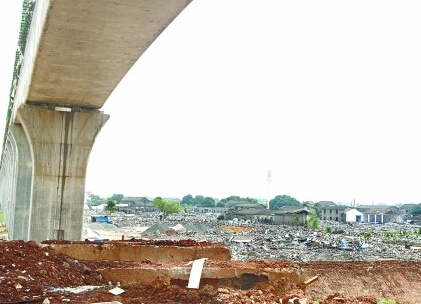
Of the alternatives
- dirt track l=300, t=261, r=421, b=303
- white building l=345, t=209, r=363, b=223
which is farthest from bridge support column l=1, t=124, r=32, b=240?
white building l=345, t=209, r=363, b=223

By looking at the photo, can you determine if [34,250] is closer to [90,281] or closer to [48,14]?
[90,281]

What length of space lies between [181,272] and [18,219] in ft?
58.3

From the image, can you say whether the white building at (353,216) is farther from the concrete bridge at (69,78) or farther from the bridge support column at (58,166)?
the bridge support column at (58,166)

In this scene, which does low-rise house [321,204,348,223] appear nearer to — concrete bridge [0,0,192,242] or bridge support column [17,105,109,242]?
concrete bridge [0,0,192,242]

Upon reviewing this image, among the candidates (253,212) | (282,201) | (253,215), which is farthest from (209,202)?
(253,215)

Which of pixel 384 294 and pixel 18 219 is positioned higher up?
pixel 18 219

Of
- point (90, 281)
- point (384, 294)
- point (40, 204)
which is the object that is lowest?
point (384, 294)

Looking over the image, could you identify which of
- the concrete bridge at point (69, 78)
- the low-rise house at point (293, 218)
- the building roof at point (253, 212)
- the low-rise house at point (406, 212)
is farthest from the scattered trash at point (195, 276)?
the low-rise house at point (406, 212)

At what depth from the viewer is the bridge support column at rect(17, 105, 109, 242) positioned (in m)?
20.8

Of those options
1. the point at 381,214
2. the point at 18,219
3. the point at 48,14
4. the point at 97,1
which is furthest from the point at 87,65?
the point at 381,214

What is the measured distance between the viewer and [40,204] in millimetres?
20844

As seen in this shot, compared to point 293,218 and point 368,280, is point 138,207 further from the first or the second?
point 368,280

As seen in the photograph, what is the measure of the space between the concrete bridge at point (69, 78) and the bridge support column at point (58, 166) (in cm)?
4

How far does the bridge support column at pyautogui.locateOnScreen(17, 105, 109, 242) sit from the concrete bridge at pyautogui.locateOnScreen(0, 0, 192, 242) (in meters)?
0.04
